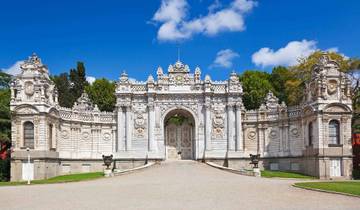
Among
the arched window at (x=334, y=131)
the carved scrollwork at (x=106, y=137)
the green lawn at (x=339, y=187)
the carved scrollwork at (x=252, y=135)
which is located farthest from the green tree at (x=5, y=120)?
the arched window at (x=334, y=131)

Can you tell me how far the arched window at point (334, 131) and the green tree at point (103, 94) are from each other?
130 feet

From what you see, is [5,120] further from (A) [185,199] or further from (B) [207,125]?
(A) [185,199]

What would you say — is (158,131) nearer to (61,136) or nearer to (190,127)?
(190,127)

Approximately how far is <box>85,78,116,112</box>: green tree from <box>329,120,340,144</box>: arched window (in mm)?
39581

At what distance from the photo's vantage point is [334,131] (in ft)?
137

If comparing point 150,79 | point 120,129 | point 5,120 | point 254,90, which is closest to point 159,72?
point 150,79

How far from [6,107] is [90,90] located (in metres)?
31.5

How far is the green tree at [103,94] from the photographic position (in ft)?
245

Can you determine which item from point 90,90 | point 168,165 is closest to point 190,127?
point 168,165

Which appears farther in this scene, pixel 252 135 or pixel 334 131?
pixel 252 135

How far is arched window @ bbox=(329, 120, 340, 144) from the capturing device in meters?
41.6

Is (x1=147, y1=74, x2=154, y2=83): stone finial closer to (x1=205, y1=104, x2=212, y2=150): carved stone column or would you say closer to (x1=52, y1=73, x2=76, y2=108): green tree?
(x1=205, y1=104, x2=212, y2=150): carved stone column

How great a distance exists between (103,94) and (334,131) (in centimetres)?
Result: 4273

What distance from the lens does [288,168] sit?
4916cm
